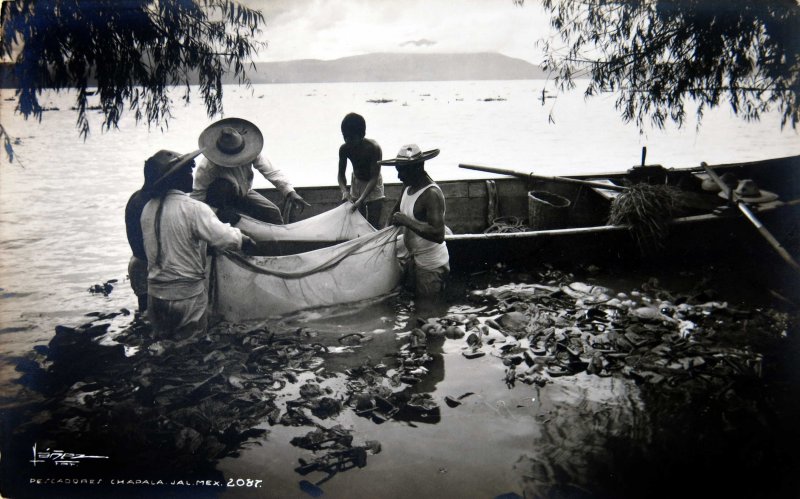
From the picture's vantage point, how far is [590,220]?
774 cm

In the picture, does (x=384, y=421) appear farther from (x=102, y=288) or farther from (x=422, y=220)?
(x=102, y=288)

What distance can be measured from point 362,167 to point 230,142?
1572 mm

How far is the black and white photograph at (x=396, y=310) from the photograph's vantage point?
11.3 feet

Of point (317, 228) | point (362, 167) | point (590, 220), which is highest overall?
point (362, 167)

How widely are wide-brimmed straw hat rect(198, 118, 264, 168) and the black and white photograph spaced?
0.02 metres

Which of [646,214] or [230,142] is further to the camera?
[646,214]

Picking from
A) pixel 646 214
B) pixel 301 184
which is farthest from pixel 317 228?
pixel 301 184

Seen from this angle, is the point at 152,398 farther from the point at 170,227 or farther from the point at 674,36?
the point at 674,36

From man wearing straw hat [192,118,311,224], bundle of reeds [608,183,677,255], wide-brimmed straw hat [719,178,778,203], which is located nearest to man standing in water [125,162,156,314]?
man wearing straw hat [192,118,311,224]

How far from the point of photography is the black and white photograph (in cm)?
345

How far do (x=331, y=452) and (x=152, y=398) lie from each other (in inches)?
59.7

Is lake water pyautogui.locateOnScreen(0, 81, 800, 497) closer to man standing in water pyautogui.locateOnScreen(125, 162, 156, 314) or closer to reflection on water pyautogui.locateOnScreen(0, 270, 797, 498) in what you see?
reflection on water pyautogui.locateOnScreen(0, 270, 797, 498)
